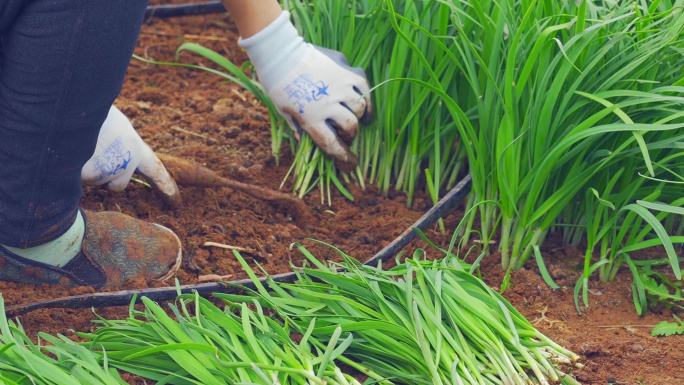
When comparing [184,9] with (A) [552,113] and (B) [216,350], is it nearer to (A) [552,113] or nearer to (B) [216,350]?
(A) [552,113]

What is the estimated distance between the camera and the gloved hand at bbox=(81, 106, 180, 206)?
2158 mm

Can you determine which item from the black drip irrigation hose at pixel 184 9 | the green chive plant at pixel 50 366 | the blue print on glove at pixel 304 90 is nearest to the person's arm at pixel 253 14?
the blue print on glove at pixel 304 90

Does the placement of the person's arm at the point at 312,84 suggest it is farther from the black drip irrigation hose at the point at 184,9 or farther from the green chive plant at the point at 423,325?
the black drip irrigation hose at the point at 184,9

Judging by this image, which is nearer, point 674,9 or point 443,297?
point 443,297

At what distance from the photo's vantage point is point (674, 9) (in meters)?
1.96

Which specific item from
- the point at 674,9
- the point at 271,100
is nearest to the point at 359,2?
the point at 271,100

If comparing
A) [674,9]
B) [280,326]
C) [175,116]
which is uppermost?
[674,9]

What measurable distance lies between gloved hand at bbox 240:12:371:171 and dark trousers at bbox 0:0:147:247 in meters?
0.59

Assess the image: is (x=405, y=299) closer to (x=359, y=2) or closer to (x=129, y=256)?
(x=129, y=256)

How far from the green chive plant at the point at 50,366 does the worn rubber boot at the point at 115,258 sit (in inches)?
15.4

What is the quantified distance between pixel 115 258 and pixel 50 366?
581 millimetres

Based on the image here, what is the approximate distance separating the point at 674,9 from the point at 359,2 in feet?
2.58

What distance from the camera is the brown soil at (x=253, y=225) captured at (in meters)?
1.86

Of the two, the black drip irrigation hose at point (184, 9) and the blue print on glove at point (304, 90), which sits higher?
the blue print on glove at point (304, 90)
